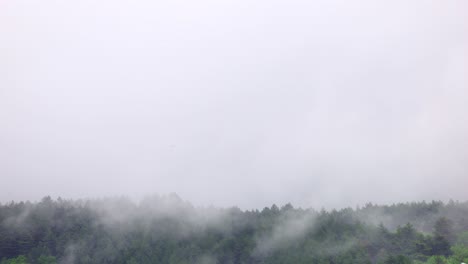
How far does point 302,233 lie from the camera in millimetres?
136875

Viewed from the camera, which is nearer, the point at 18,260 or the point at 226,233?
the point at 18,260

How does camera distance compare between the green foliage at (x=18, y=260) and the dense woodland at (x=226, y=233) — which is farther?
the green foliage at (x=18, y=260)

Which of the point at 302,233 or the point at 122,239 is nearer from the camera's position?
the point at 302,233

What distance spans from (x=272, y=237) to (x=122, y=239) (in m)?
45.8

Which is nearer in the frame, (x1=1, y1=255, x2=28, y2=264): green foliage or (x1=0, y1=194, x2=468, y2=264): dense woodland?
(x1=0, y1=194, x2=468, y2=264): dense woodland

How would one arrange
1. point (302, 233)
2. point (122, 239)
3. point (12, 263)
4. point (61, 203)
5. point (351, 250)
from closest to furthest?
1. point (351, 250)
2. point (12, 263)
3. point (302, 233)
4. point (122, 239)
5. point (61, 203)

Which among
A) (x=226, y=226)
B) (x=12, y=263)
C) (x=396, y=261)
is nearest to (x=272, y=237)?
(x=226, y=226)

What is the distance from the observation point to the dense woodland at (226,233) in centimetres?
11400

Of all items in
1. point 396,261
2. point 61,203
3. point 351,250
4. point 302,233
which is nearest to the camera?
point 396,261

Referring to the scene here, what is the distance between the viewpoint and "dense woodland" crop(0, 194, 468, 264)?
11400 cm

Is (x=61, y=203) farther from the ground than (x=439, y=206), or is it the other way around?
(x=61, y=203)

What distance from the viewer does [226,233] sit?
14738 cm

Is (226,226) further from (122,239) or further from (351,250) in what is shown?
(351,250)

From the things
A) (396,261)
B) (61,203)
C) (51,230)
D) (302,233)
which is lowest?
(396,261)
